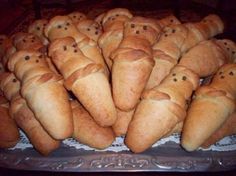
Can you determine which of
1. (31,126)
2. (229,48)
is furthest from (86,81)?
(229,48)

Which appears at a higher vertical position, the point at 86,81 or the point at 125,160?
the point at 86,81

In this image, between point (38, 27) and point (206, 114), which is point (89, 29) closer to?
point (38, 27)

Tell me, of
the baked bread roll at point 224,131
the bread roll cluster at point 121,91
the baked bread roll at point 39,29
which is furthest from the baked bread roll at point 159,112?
the baked bread roll at point 39,29

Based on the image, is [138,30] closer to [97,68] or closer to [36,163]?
[97,68]

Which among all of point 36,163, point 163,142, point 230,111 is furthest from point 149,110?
point 36,163

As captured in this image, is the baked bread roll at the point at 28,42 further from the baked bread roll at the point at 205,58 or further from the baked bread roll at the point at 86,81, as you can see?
the baked bread roll at the point at 205,58

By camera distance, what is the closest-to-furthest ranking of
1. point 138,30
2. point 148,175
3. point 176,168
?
point 176,168 → point 138,30 → point 148,175

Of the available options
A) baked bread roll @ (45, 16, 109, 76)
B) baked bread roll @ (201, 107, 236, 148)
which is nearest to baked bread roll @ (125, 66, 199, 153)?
baked bread roll @ (201, 107, 236, 148)
